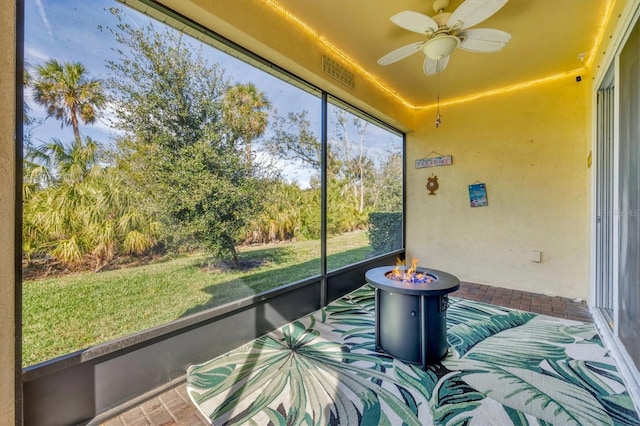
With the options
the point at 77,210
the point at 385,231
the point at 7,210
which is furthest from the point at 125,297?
the point at 385,231

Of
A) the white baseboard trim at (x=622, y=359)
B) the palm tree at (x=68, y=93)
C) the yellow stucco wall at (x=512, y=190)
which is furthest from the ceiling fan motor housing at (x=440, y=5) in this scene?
the white baseboard trim at (x=622, y=359)

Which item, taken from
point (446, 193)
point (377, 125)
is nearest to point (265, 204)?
point (377, 125)

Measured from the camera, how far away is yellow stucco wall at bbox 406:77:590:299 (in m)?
3.72

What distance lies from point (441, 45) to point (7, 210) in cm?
304

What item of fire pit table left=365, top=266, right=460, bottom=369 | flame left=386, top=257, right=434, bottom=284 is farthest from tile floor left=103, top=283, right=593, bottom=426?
flame left=386, top=257, right=434, bottom=284

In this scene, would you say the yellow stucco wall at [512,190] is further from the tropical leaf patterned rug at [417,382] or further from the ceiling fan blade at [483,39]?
the ceiling fan blade at [483,39]

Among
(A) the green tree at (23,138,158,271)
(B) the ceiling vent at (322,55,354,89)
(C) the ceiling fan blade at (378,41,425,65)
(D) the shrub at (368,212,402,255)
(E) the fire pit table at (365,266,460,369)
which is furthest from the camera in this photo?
(D) the shrub at (368,212,402,255)

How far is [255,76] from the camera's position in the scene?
272 centimetres

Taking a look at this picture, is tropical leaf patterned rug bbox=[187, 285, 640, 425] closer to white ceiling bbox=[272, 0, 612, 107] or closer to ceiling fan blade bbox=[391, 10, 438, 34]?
ceiling fan blade bbox=[391, 10, 438, 34]

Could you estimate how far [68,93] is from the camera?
5.44 feet

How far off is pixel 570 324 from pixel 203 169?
403 centimetres

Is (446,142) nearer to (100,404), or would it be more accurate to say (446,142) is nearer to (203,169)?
(203,169)

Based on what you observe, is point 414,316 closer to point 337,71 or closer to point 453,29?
point 453,29

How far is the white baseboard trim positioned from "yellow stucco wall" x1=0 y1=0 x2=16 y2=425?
138 inches
